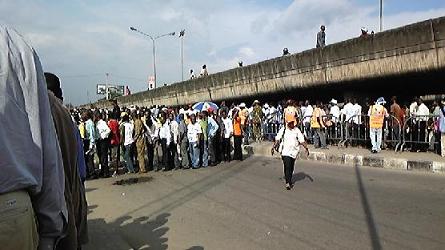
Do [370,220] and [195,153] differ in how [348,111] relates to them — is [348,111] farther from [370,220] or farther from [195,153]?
[370,220]

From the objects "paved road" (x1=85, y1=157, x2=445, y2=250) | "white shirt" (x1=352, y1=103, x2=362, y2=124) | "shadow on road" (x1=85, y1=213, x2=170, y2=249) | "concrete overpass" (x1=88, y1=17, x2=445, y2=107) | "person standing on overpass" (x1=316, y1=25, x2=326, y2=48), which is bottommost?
"shadow on road" (x1=85, y1=213, x2=170, y2=249)

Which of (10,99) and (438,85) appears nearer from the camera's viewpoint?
(10,99)

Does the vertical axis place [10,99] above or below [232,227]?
above

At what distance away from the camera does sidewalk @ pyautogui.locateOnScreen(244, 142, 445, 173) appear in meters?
10.2

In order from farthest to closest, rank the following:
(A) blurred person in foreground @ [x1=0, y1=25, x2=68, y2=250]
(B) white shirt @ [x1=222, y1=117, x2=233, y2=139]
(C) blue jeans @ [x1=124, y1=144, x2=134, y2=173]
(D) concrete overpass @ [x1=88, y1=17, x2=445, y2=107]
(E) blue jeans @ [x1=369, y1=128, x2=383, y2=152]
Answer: (B) white shirt @ [x1=222, y1=117, x2=233, y2=139] → (D) concrete overpass @ [x1=88, y1=17, x2=445, y2=107] → (E) blue jeans @ [x1=369, y1=128, x2=383, y2=152] → (C) blue jeans @ [x1=124, y1=144, x2=134, y2=173] → (A) blurred person in foreground @ [x1=0, y1=25, x2=68, y2=250]

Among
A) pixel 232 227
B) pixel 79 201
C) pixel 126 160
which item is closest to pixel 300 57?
pixel 126 160

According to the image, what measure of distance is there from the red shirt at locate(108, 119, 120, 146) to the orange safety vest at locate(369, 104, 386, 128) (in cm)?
738

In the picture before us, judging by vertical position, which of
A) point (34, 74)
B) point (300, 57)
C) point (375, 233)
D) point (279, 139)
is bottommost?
point (375, 233)

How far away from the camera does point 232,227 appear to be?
235 inches

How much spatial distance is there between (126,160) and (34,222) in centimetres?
1071

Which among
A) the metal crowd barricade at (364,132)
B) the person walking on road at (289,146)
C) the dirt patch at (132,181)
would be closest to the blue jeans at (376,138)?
the metal crowd barricade at (364,132)

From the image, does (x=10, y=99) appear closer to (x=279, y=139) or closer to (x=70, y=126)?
(x=70, y=126)

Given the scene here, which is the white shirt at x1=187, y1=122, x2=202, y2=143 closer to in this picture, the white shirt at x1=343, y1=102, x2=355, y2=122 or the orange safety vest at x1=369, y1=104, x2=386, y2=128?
the white shirt at x1=343, y1=102, x2=355, y2=122

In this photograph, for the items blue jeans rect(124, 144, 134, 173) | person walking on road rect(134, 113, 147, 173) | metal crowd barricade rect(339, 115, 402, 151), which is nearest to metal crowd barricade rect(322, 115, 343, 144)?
metal crowd barricade rect(339, 115, 402, 151)
